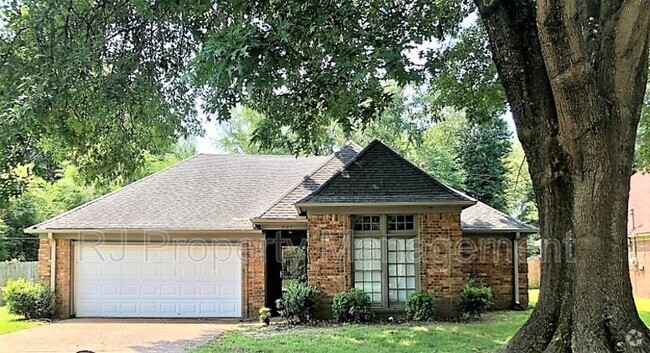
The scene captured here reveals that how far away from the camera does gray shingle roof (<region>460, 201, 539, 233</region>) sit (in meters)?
A: 15.2

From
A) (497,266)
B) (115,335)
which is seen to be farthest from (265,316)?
(497,266)

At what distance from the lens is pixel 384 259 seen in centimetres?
1345

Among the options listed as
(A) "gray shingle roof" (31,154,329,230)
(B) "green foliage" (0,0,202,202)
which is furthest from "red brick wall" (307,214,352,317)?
(B) "green foliage" (0,0,202,202)

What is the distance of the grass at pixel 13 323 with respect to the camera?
12741 millimetres

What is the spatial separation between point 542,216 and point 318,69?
13.7 feet

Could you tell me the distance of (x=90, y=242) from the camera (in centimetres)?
1487

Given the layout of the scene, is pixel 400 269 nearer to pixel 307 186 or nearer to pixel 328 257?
pixel 328 257

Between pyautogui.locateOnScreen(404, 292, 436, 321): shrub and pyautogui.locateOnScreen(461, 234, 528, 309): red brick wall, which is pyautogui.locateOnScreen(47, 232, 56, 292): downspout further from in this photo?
pyautogui.locateOnScreen(461, 234, 528, 309): red brick wall

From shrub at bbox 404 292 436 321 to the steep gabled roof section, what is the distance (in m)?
3.36

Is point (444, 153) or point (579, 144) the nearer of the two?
point (579, 144)

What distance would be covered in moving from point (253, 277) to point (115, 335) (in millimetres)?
3685

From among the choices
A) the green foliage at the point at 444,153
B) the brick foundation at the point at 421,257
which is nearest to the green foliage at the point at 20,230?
the brick foundation at the point at 421,257

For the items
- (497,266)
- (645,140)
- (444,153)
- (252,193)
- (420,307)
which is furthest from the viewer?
(444,153)

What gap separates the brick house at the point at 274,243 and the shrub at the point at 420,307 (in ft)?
1.20
